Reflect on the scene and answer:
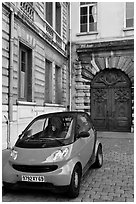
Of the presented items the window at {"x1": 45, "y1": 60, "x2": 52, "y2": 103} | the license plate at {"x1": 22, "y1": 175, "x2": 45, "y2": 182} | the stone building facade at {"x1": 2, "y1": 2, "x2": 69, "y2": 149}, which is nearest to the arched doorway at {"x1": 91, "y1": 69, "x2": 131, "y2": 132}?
the stone building facade at {"x1": 2, "y1": 2, "x2": 69, "y2": 149}

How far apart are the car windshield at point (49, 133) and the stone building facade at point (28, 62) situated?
2776 mm

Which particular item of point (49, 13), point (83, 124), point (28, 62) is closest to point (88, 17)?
point (49, 13)

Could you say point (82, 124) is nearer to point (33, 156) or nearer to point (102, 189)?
point (102, 189)

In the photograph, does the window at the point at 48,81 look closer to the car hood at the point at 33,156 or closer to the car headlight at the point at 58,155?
the car hood at the point at 33,156

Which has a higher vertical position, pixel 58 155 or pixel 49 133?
pixel 49 133

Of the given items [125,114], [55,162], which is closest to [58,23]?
[125,114]

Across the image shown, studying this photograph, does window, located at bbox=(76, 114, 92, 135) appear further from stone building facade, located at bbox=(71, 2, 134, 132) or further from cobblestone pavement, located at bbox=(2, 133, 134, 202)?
stone building facade, located at bbox=(71, 2, 134, 132)

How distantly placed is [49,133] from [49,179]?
116cm

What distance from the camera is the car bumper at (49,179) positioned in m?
3.81

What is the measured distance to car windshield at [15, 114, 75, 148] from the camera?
4285mm

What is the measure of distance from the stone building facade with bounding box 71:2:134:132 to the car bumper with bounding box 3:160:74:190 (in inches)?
424

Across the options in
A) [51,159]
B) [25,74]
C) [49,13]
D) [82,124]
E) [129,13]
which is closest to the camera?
[51,159]

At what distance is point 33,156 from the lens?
401 cm

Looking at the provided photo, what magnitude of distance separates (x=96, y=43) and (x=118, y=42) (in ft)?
4.57
